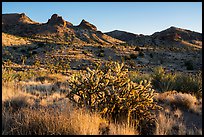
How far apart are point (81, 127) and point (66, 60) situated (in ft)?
88.1

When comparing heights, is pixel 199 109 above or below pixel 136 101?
below

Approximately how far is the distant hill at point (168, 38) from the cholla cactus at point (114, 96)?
62346 millimetres

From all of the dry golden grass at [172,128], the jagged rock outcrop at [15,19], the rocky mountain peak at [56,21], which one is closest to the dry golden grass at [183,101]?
the dry golden grass at [172,128]

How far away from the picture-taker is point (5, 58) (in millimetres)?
31500

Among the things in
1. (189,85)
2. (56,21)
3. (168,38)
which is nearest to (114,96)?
(189,85)

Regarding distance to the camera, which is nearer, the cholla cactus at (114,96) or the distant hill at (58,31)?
the cholla cactus at (114,96)

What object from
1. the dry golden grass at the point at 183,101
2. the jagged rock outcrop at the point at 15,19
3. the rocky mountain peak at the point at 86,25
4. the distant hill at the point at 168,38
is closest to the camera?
the dry golden grass at the point at 183,101

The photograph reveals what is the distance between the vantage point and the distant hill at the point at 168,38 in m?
72.8

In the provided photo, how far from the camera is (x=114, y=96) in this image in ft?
18.4

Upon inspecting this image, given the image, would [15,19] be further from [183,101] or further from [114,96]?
[114,96]

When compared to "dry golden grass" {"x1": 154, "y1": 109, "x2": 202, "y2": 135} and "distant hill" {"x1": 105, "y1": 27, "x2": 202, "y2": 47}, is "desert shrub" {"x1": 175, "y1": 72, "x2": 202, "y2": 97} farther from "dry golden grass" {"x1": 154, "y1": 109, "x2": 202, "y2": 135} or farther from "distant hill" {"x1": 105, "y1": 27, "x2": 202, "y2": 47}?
"distant hill" {"x1": 105, "y1": 27, "x2": 202, "y2": 47}

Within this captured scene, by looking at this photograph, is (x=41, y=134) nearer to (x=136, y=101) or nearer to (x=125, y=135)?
(x=125, y=135)

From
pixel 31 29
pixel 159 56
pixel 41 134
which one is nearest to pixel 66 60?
pixel 159 56

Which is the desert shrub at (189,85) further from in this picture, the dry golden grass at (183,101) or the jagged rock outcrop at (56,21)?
the jagged rock outcrop at (56,21)
